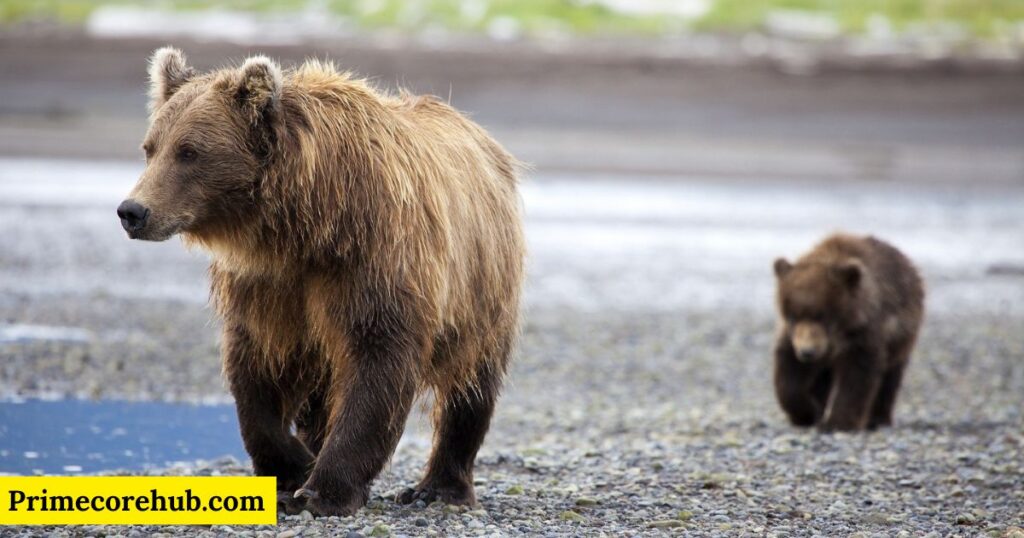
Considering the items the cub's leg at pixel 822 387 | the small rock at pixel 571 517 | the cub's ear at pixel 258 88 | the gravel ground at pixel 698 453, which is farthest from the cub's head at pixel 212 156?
the cub's leg at pixel 822 387

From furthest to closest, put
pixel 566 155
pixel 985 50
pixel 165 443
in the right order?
pixel 985 50 → pixel 566 155 → pixel 165 443

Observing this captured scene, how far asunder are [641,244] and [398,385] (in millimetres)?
12795

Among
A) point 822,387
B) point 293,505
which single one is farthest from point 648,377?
point 293,505

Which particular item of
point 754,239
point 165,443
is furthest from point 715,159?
point 165,443

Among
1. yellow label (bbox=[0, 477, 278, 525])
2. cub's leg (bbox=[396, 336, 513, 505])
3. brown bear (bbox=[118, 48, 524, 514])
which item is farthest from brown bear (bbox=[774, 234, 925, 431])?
yellow label (bbox=[0, 477, 278, 525])

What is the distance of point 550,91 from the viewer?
28.9 meters

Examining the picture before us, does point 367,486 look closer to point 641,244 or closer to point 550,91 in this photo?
point 641,244

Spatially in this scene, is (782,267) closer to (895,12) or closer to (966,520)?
(966,520)

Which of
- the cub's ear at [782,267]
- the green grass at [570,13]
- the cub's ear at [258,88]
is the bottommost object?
the cub's ear at [782,267]

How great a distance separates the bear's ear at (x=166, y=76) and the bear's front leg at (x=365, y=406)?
1259 mm

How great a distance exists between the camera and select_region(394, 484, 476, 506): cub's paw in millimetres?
6164

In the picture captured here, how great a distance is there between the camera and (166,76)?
18.3 ft

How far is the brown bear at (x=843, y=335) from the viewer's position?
910cm

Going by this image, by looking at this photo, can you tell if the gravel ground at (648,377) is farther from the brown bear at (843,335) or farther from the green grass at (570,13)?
the green grass at (570,13)
